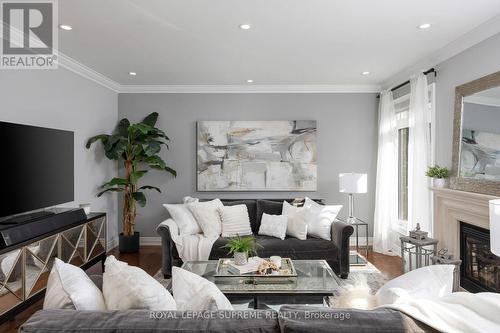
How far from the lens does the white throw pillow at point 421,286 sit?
1372 mm

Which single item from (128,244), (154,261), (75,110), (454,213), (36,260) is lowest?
(154,261)

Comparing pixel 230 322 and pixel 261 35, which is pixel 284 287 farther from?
pixel 261 35

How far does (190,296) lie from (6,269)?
1.78 m

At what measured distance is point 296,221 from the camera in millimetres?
4152

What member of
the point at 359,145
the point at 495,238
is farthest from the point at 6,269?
the point at 359,145

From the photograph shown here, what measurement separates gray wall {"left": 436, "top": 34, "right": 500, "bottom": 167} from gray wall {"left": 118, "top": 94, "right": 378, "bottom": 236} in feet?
5.24

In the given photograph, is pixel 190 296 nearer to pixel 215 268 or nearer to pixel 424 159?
pixel 215 268

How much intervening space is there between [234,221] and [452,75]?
3.02m

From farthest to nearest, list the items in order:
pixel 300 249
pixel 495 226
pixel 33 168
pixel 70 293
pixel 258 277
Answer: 1. pixel 300 249
2. pixel 33 168
3. pixel 258 277
4. pixel 495 226
5. pixel 70 293

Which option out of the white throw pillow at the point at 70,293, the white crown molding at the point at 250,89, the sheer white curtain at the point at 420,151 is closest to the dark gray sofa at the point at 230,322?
the white throw pillow at the point at 70,293

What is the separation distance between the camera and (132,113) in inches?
209

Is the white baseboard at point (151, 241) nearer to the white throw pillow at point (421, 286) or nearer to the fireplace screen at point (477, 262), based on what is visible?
the fireplace screen at point (477, 262)

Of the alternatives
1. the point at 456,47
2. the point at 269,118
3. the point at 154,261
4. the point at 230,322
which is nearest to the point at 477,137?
the point at 456,47

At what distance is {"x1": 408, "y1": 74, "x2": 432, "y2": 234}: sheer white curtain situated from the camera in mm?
3795
